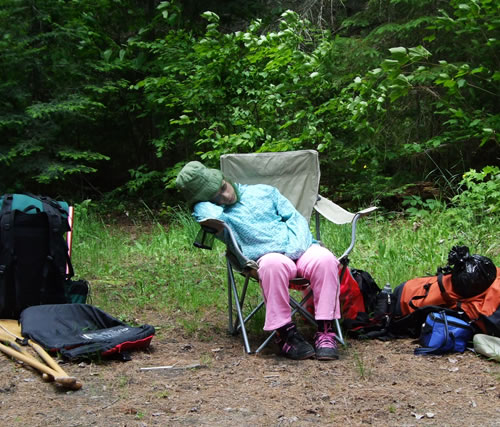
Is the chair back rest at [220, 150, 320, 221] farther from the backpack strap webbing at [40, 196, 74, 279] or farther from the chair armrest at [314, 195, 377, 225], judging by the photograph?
the backpack strap webbing at [40, 196, 74, 279]

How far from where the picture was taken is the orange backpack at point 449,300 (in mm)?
2791

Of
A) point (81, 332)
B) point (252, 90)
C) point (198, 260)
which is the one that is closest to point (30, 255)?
point (81, 332)

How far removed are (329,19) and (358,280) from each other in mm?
5032

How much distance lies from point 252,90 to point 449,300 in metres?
3.30

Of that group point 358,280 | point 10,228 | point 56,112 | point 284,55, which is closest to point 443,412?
point 358,280

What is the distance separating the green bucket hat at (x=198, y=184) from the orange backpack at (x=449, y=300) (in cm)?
110

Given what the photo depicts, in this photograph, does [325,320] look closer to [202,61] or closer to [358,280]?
[358,280]

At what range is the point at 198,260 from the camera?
15.6 feet

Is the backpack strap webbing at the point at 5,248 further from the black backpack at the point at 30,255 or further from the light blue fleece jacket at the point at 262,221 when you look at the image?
the light blue fleece jacket at the point at 262,221

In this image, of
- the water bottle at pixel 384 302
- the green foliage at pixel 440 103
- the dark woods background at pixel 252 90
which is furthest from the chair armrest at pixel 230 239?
the dark woods background at pixel 252 90

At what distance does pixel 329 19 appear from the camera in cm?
757

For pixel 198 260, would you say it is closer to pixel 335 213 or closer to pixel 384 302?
pixel 335 213

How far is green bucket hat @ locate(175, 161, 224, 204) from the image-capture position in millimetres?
3051

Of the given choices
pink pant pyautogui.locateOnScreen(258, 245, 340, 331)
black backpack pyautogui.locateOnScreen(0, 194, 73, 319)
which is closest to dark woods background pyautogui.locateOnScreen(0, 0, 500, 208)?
pink pant pyautogui.locateOnScreen(258, 245, 340, 331)
